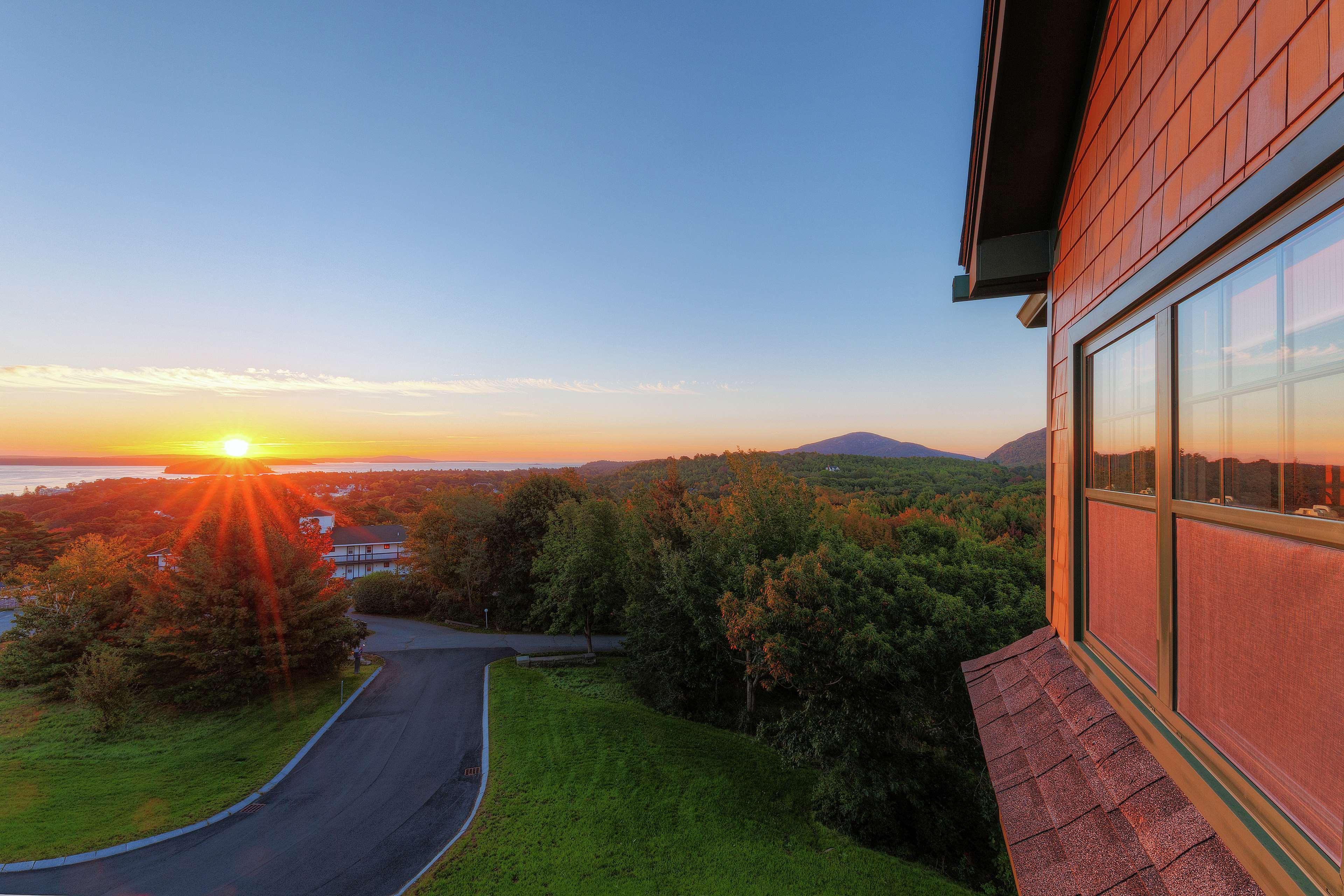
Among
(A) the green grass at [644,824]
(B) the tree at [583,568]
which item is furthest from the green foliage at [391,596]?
(A) the green grass at [644,824]

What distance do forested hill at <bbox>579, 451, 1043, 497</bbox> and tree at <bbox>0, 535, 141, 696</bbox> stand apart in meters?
18.0

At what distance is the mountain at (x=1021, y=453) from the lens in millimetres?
13773

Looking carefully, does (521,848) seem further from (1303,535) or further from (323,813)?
(1303,535)

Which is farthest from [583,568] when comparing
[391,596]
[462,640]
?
[391,596]

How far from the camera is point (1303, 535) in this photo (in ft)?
4.13

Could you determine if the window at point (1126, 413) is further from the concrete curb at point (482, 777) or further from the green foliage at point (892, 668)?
the concrete curb at point (482, 777)

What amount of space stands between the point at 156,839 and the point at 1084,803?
43.5ft

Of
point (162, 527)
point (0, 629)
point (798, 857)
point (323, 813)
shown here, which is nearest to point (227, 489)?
point (0, 629)

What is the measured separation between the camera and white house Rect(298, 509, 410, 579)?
1684 inches

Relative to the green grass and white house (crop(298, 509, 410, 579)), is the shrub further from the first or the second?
the green grass

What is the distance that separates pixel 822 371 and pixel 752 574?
12.5m

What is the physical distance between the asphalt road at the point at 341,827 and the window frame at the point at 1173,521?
9781mm

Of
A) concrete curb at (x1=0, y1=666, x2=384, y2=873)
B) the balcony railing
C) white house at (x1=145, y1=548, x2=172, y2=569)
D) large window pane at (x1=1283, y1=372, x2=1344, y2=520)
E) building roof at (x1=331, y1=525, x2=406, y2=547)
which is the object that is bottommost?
the balcony railing

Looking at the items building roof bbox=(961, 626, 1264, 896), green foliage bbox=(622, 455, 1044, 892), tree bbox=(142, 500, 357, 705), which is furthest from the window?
tree bbox=(142, 500, 357, 705)
